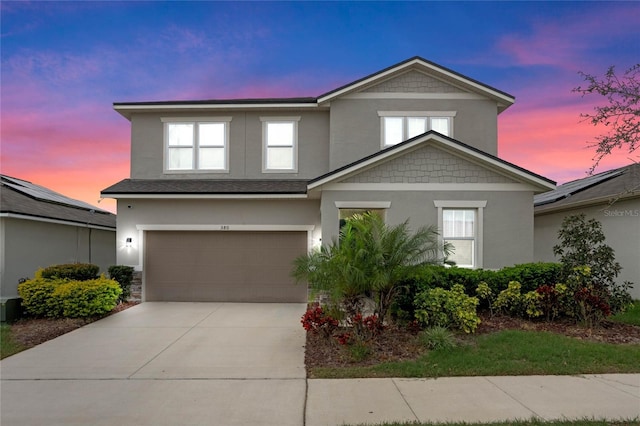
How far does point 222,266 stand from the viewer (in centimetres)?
1272

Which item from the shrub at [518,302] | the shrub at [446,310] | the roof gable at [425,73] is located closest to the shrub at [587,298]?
the shrub at [518,302]

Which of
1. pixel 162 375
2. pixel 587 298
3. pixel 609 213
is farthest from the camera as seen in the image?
pixel 609 213

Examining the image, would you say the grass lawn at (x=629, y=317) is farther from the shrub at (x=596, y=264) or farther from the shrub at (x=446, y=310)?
the shrub at (x=446, y=310)

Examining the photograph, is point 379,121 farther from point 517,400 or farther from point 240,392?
point 240,392

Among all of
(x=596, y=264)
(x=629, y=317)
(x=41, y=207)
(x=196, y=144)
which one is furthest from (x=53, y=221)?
(x=629, y=317)

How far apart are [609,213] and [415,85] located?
773cm

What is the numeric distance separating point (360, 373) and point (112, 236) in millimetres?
15352

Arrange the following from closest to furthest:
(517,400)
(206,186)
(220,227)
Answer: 1. (517,400)
2. (220,227)
3. (206,186)

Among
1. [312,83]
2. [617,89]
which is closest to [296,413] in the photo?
[617,89]

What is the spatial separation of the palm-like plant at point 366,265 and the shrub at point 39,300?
659cm

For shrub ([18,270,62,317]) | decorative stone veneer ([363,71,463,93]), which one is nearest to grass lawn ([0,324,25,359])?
shrub ([18,270,62,317])

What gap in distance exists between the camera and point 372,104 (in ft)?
43.7

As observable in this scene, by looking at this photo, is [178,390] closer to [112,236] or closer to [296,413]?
[296,413]

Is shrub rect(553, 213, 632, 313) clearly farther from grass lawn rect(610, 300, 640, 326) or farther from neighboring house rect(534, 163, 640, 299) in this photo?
neighboring house rect(534, 163, 640, 299)
